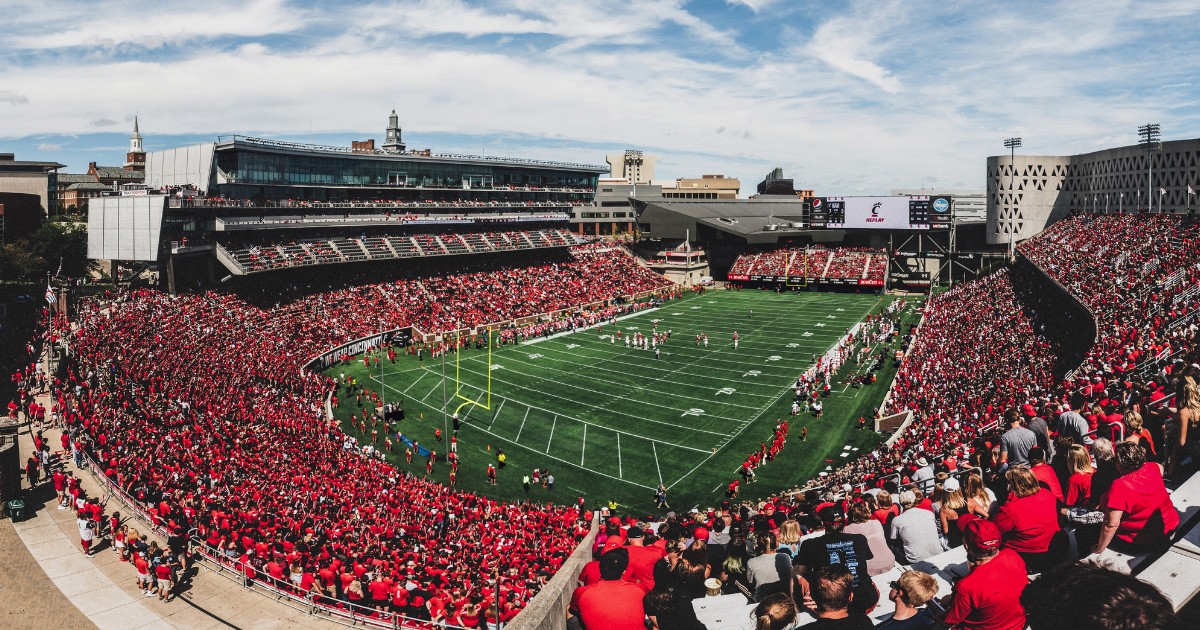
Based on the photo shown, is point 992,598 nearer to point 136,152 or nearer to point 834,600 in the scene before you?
point 834,600

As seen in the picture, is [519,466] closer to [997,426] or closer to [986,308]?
[997,426]

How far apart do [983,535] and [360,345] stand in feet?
139

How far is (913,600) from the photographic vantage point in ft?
17.0

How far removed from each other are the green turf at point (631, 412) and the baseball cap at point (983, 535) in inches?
693

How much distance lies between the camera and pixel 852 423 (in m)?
30.9

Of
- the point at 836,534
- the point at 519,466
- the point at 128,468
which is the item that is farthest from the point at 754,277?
the point at 836,534

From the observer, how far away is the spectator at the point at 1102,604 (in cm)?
349

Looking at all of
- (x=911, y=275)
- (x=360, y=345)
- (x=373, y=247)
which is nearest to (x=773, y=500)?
(x=360, y=345)

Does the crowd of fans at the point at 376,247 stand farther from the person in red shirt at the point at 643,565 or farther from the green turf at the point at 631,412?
the person in red shirt at the point at 643,565

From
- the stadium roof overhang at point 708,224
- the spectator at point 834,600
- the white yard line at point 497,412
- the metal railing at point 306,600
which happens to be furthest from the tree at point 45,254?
the stadium roof overhang at point 708,224

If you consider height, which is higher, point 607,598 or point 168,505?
point 607,598

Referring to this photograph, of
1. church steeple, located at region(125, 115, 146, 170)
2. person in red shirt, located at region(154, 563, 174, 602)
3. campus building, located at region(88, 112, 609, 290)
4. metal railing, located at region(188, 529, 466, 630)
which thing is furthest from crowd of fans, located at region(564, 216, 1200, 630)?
church steeple, located at region(125, 115, 146, 170)

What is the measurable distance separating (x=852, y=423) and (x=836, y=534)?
25351 millimetres

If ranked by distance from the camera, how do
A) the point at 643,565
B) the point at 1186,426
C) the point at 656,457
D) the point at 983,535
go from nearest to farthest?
the point at 983,535 < the point at 643,565 < the point at 1186,426 < the point at 656,457
